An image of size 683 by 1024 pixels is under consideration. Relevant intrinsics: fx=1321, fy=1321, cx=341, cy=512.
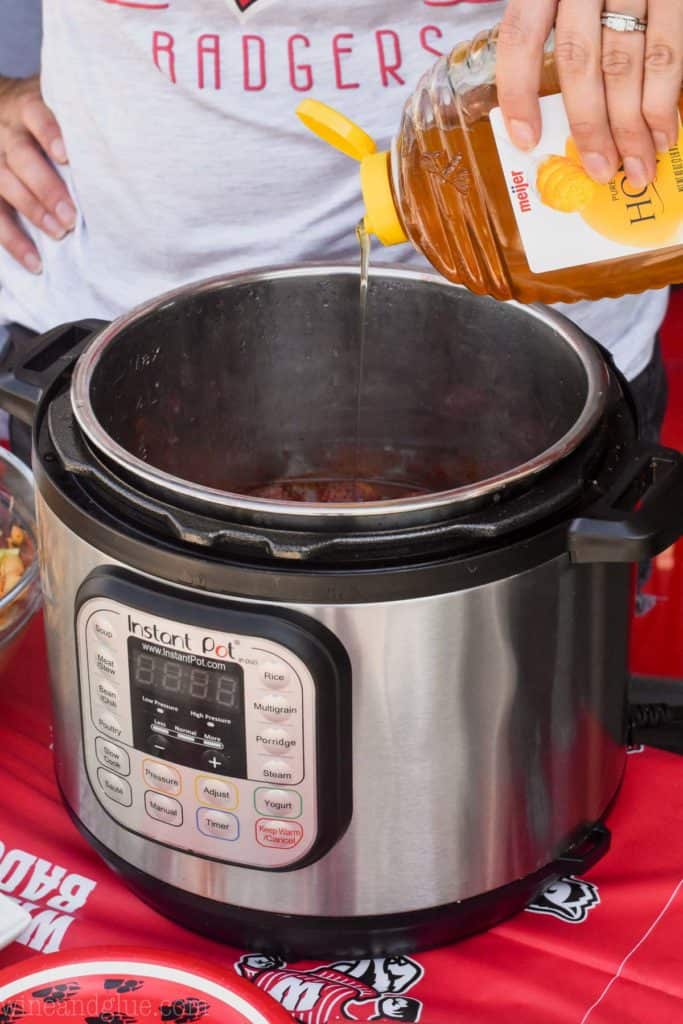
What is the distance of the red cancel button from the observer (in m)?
0.89

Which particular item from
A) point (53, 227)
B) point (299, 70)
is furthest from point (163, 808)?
point (53, 227)

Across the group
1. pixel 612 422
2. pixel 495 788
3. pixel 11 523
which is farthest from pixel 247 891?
pixel 11 523

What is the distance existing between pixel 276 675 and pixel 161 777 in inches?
5.3

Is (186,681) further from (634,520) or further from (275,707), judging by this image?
(634,520)

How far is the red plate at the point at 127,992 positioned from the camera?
81cm

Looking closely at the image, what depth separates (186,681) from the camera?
2.81ft

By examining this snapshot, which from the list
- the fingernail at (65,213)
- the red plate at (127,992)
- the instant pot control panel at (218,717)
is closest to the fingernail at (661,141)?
the instant pot control panel at (218,717)

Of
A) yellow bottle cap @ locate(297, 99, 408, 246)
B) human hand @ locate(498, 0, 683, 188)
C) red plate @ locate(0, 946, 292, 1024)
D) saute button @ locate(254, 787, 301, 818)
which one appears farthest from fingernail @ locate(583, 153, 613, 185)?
red plate @ locate(0, 946, 292, 1024)

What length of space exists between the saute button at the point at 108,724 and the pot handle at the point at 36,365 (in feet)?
0.85

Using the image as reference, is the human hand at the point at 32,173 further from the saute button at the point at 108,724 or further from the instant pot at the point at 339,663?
the saute button at the point at 108,724

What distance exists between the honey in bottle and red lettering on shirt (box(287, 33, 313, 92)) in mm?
234

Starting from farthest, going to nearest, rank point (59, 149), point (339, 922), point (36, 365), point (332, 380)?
point (59, 149) < point (332, 380) < point (36, 365) < point (339, 922)

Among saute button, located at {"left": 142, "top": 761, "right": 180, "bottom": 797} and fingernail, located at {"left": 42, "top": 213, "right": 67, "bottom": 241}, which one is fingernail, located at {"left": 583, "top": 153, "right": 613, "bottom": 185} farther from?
fingernail, located at {"left": 42, "top": 213, "right": 67, "bottom": 241}

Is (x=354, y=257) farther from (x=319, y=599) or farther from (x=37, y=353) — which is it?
(x=319, y=599)
